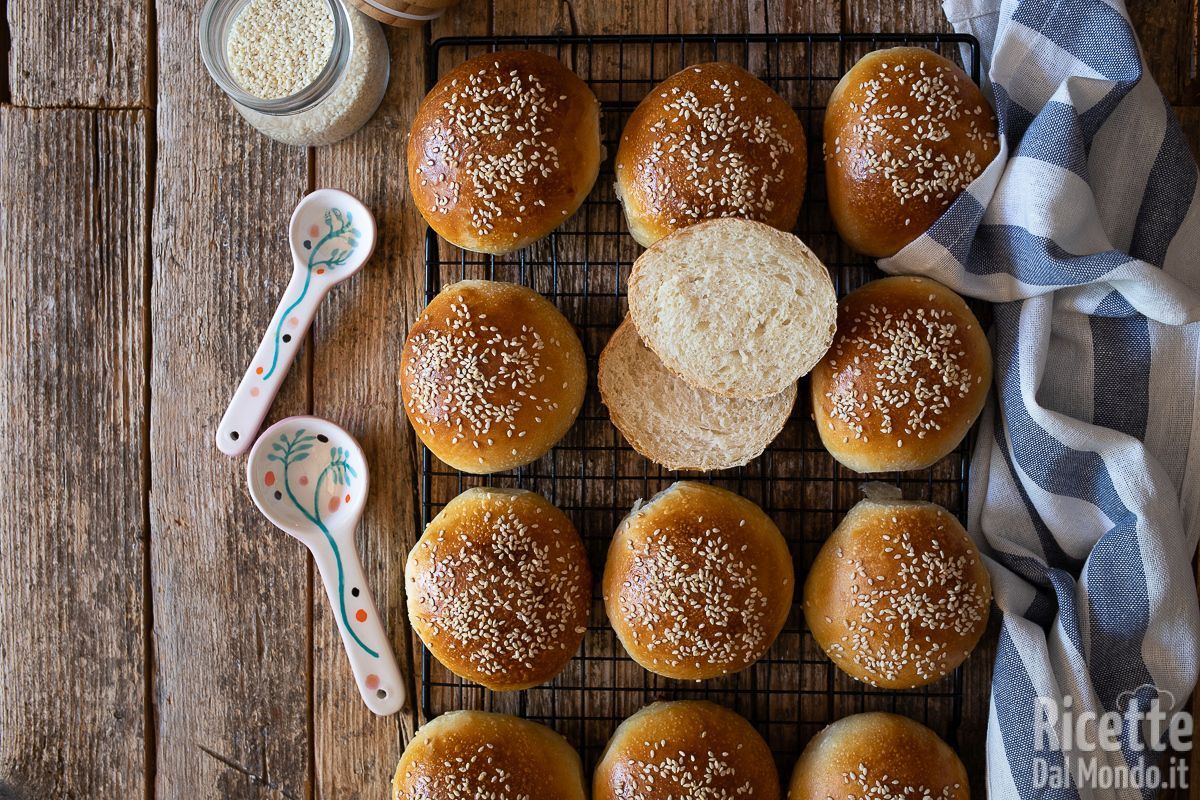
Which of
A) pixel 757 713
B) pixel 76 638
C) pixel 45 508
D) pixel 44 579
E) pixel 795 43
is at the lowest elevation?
pixel 757 713

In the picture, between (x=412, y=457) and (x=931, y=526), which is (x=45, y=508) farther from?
(x=931, y=526)

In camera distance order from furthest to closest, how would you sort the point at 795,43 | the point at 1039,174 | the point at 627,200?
the point at 795,43 < the point at 627,200 < the point at 1039,174

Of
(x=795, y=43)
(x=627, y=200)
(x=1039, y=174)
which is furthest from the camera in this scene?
(x=795, y=43)

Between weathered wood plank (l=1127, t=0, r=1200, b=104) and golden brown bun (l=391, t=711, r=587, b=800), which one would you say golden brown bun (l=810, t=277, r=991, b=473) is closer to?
weathered wood plank (l=1127, t=0, r=1200, b=104)

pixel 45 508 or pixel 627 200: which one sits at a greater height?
pixel 627 200

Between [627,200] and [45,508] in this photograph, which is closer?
[627,200]

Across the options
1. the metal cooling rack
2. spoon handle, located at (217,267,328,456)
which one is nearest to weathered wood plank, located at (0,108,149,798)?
spoon handle, located at (217,267,328,456)

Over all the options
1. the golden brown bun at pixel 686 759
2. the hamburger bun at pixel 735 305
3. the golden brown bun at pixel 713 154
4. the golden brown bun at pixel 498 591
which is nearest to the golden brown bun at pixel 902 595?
the golden brown bun at pixel 686 759

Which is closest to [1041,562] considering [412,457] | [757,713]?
[757,713]
